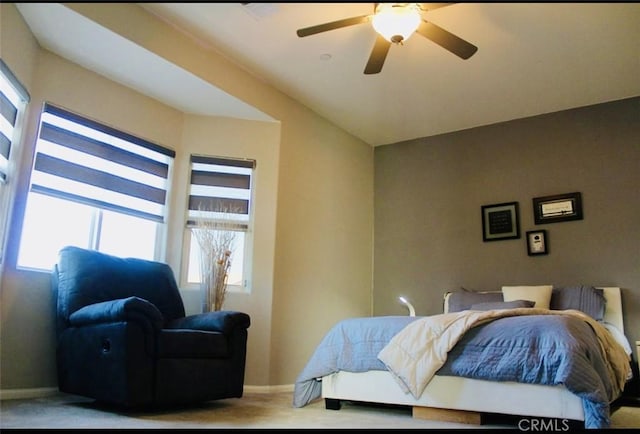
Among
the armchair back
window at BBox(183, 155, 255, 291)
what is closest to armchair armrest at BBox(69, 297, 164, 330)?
the armchair back

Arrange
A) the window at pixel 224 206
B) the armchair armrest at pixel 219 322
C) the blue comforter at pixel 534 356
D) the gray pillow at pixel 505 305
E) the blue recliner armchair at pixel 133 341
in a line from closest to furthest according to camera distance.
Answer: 1. the blue comforter at pixel 534 356
2. the blue recliner armchair at pixel 133 341
3. the armchair armrest at pixel 219 322
4. the gray pillow at pixel 505 305
5. the window at pixel 224 206

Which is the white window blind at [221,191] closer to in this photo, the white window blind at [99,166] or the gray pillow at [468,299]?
the white window blind at [99,166]

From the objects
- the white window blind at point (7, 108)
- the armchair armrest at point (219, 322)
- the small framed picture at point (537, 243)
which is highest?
the white window blind at point (7, 108)

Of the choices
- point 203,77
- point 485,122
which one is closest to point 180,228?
point 203,77

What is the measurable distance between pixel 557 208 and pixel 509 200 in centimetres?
48

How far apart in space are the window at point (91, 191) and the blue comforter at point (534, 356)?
227cm

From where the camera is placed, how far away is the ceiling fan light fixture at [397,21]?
319 centimetres

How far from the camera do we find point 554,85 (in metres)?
4.69

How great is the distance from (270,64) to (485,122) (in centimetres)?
253

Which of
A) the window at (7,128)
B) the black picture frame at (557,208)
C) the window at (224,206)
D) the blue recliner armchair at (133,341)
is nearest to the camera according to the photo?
the blue recliner armchair at (133,341)

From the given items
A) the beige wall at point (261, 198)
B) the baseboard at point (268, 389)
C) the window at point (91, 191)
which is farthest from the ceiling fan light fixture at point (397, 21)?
the baseboard at point (268, 389)

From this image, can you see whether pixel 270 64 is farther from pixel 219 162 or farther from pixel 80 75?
pixel 80 75

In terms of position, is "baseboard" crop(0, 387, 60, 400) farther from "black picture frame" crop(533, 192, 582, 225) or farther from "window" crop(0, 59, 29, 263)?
"black picture frame" crop(533, 192, 582, 225)

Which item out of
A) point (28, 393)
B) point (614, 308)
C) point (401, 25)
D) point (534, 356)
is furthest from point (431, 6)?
point (28, 393)
